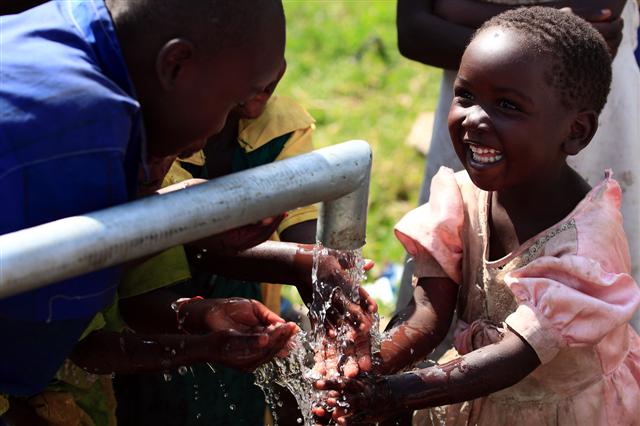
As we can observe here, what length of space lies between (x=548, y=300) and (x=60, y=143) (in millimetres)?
1194

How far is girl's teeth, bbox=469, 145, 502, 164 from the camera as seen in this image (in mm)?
2479

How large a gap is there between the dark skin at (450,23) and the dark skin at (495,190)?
65 cm

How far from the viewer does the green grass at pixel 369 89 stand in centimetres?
543

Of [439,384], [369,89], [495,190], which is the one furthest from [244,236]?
[369,89]

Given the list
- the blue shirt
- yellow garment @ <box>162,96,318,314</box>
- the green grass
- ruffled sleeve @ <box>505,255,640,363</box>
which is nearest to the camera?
the blue shirt

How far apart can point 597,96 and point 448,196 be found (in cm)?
44

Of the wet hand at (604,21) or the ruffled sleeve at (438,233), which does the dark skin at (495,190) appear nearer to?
the ruffled sleeve at (438,233)

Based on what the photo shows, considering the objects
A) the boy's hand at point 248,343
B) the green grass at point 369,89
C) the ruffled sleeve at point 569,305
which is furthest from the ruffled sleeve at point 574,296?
the green grass at point 369,89

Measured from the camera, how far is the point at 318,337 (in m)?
2.51

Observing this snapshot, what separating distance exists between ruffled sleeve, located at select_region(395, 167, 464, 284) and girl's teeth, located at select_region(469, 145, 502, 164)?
0.21m

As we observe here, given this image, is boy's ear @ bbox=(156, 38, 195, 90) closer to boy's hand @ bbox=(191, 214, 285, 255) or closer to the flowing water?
boy's hand @ bbox=(191, 214, 285, 255)

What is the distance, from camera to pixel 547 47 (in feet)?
8.00

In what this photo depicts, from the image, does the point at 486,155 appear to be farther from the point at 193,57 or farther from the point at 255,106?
the point at 193,57

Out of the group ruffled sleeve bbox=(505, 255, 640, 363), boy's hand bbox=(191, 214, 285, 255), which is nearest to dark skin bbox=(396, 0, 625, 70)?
ruffled sleeve bbox=(505, 255, 640, 363)
